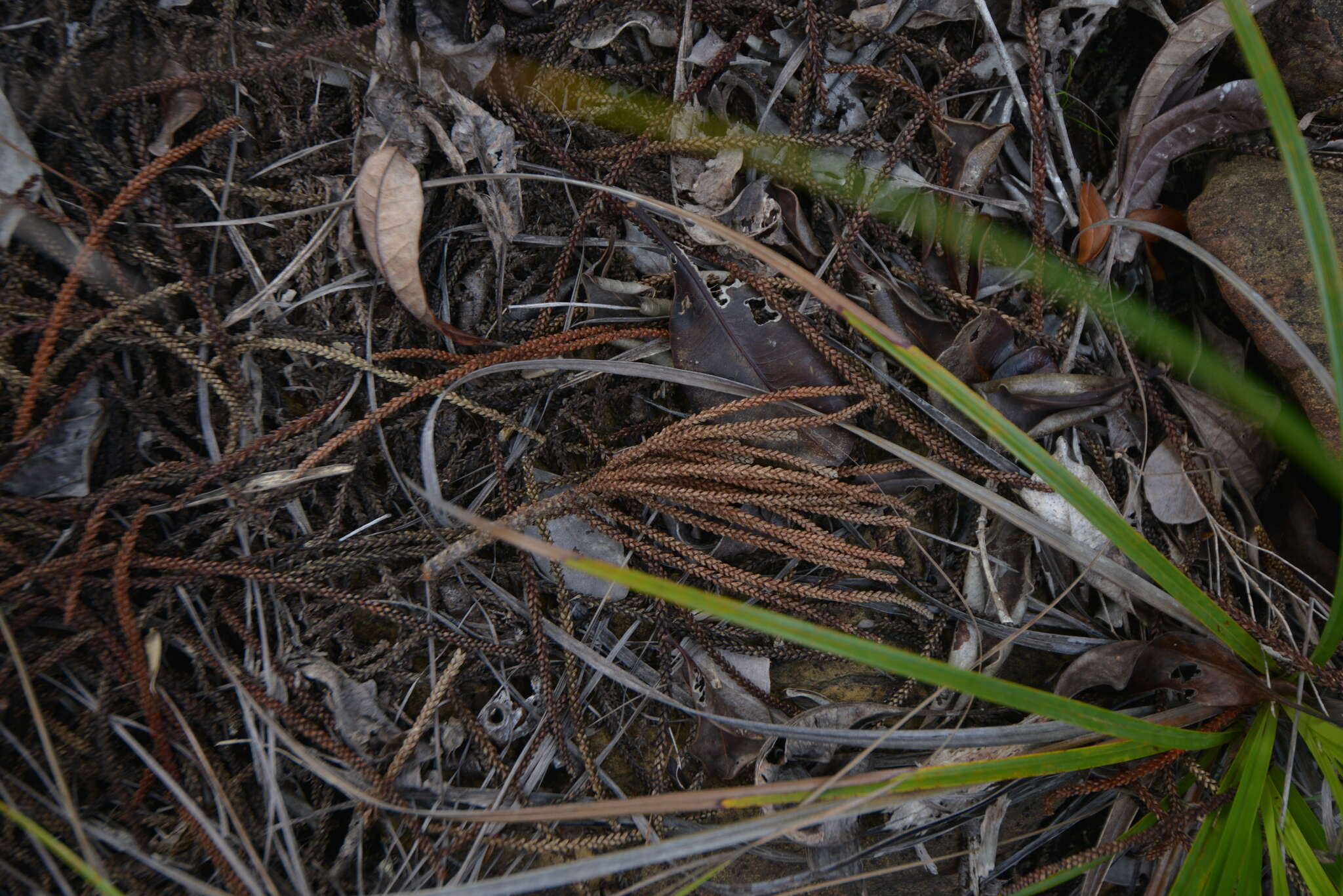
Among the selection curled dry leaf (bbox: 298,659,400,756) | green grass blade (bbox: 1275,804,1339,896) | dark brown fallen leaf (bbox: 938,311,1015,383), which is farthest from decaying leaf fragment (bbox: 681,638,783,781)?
green grass blade (bbox: 1275,804,1339,896)

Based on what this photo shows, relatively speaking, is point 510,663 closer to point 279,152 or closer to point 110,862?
point 110,862

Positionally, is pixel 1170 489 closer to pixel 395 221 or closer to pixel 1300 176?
pixel 1300 176

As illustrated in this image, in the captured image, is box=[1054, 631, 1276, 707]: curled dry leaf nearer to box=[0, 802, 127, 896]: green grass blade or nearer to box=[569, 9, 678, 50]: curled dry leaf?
box=[569, 9, 678, 50]: curled dry leaf

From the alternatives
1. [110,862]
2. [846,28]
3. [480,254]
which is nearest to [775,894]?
[110,862]

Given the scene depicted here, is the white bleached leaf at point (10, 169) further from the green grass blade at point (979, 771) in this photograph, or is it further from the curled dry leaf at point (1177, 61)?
the curled dry leaf at point (1177, 61)

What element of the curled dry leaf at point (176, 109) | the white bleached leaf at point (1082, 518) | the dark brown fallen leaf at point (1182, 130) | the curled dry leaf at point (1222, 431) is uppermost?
the curled dry leaf at point (176, 109)

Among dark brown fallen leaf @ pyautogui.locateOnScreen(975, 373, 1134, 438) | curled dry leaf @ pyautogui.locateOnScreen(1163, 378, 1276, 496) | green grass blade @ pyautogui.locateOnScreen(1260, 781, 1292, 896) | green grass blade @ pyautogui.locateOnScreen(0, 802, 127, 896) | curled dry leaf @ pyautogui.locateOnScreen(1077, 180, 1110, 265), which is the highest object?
curled dry leaf @ pyautogui.locateOnScreen(1077, 180, 1110, 265)

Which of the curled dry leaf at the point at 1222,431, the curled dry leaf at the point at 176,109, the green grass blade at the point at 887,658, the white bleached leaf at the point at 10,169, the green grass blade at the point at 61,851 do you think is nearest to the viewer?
the green grass blade at the point at 887,658

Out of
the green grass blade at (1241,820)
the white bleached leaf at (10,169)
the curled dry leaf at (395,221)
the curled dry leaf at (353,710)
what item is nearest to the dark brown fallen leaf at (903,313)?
the curled dry leaf at (395,221)
